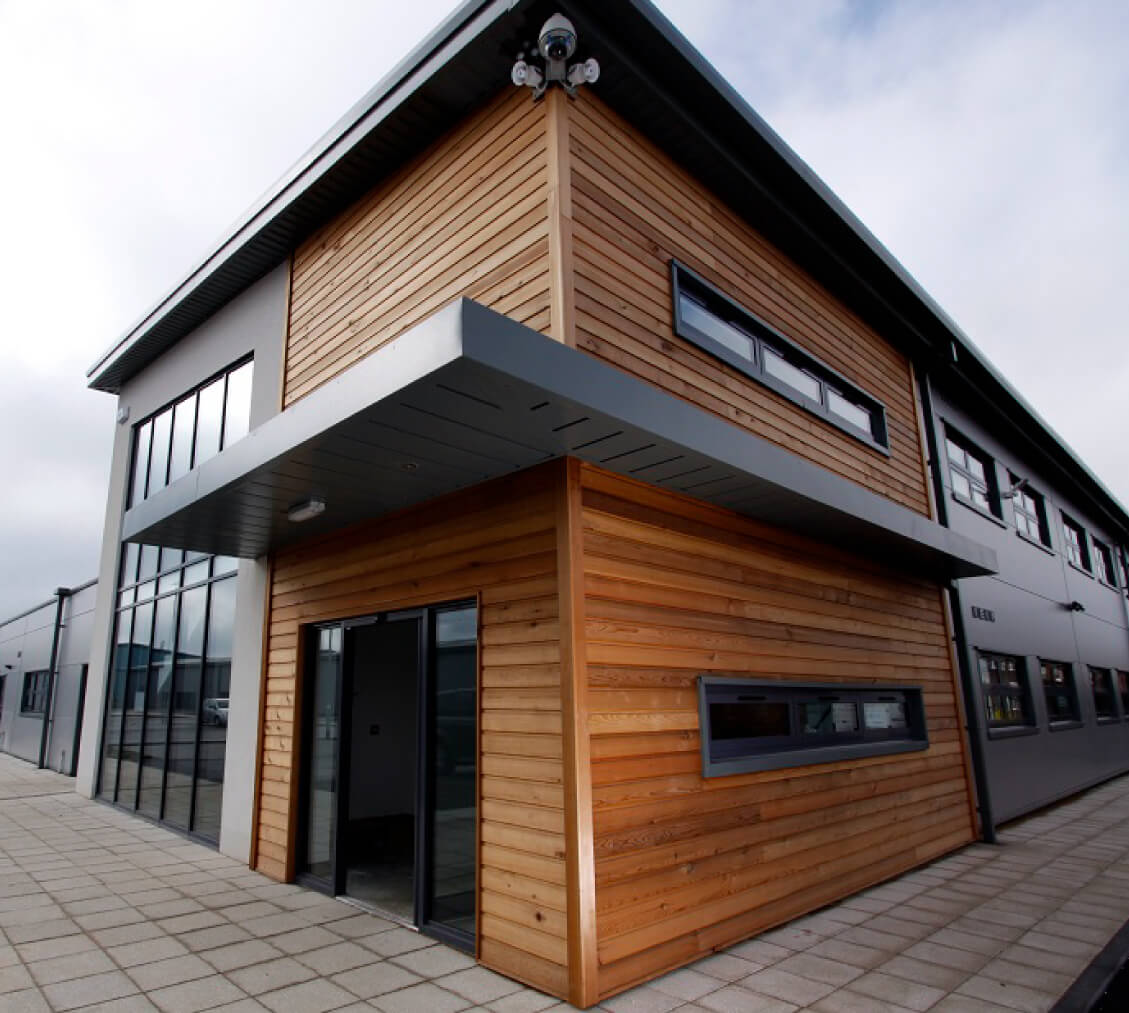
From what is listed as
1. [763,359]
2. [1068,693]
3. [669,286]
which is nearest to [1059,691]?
[1068,693]

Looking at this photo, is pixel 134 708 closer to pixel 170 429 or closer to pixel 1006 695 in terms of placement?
pixel 170 429

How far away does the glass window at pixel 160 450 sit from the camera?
375 inches

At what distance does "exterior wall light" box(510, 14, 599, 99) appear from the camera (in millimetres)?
3896

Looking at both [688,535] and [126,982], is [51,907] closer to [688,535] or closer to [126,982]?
[126,982]

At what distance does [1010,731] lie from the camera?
27.9ft

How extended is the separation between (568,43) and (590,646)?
10.8 feet

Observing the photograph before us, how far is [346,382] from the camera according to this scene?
3.28 meters

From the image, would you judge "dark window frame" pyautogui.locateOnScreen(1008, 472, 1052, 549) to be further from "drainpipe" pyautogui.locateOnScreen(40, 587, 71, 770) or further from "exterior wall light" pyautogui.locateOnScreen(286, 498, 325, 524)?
"drainpipe" pyautogui.locateOnScreen(40, 587, 71, 770)

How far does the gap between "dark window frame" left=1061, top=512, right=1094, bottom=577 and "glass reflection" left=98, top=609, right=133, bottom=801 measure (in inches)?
603

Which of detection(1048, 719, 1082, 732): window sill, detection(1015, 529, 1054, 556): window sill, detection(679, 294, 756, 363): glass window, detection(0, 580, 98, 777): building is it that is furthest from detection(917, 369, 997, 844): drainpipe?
detection(0, 580, 98, 777): building

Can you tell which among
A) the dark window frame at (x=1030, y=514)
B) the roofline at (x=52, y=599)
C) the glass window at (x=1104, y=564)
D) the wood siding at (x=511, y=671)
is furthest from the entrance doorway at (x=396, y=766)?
the glass window at (x=1104, y=564)

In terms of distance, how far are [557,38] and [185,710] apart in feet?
24.5

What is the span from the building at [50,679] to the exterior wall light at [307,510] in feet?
31.3

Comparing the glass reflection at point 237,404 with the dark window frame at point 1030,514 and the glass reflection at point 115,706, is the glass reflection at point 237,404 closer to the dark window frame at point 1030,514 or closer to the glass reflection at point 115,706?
the glass reflection at point 115,706
